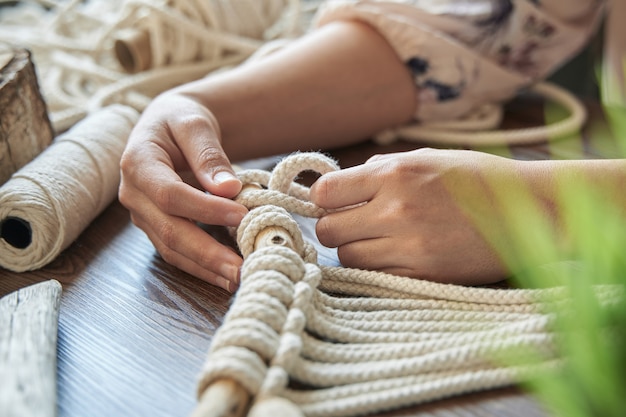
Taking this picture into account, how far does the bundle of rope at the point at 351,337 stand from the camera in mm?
453

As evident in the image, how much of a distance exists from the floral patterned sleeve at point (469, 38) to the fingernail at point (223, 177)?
391 millimetres

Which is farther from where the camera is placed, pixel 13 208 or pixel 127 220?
pixel 127 220

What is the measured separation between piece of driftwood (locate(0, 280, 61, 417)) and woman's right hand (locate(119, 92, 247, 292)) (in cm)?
12

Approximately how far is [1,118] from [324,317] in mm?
465

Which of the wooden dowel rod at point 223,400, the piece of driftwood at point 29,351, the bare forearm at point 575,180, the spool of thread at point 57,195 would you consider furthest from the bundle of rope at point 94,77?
the bare forearm at point 575,180

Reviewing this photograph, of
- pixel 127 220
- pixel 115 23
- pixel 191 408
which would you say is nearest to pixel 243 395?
pixel 191 408

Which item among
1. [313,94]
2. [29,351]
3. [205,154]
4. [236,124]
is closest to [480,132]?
[313,94]

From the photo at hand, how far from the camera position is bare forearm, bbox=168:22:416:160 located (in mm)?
847

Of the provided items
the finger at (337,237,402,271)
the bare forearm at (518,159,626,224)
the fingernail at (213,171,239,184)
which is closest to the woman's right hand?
the fingernail at (213,171,239,184)

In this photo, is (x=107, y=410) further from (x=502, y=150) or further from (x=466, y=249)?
(x=502, y=150)

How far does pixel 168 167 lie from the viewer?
68 centimetres

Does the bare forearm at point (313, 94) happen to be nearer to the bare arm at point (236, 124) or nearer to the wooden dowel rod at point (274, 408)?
the bare arm at point (236, 124)

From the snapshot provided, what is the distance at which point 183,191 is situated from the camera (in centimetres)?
64

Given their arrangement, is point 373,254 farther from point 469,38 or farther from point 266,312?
point 469,38
